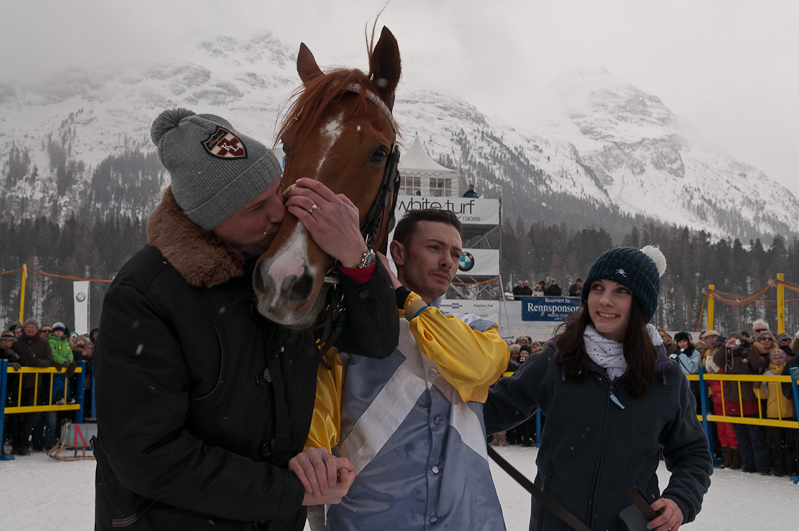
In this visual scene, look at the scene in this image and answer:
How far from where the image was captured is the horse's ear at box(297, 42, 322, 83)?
6.17ft

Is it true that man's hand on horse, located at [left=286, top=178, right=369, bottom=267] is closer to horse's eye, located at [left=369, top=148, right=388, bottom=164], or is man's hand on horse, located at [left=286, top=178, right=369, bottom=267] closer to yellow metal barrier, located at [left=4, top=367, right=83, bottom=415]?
horse's eye, located at [left=369, top=148, right=388, bottom=164]

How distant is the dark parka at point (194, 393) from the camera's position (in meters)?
1.01

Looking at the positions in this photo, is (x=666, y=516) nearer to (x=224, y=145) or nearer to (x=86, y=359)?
(x=224, y=145)

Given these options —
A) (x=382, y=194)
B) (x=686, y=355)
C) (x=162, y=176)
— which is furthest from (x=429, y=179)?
(x=162, y=176)

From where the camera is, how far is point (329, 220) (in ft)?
3.69

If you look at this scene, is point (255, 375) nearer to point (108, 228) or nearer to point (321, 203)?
point (321, 203)

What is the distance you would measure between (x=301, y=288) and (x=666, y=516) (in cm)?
132

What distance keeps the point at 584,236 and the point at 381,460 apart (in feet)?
210

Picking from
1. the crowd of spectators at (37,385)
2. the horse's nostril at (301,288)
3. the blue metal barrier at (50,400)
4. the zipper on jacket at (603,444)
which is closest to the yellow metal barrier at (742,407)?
the zipper on jacket at (603,444)

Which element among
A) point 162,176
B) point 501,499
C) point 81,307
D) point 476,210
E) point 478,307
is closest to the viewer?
point 501,499

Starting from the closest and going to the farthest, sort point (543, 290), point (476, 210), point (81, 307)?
1. point (81, 307)
2. point (543, 290)
3. point (476, 210)

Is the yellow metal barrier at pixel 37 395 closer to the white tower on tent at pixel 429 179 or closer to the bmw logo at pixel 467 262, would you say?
the bmw logo at pixel 467 262

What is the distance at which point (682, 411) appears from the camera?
1889 mm

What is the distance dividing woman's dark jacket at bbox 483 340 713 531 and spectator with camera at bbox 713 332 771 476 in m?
5.46
